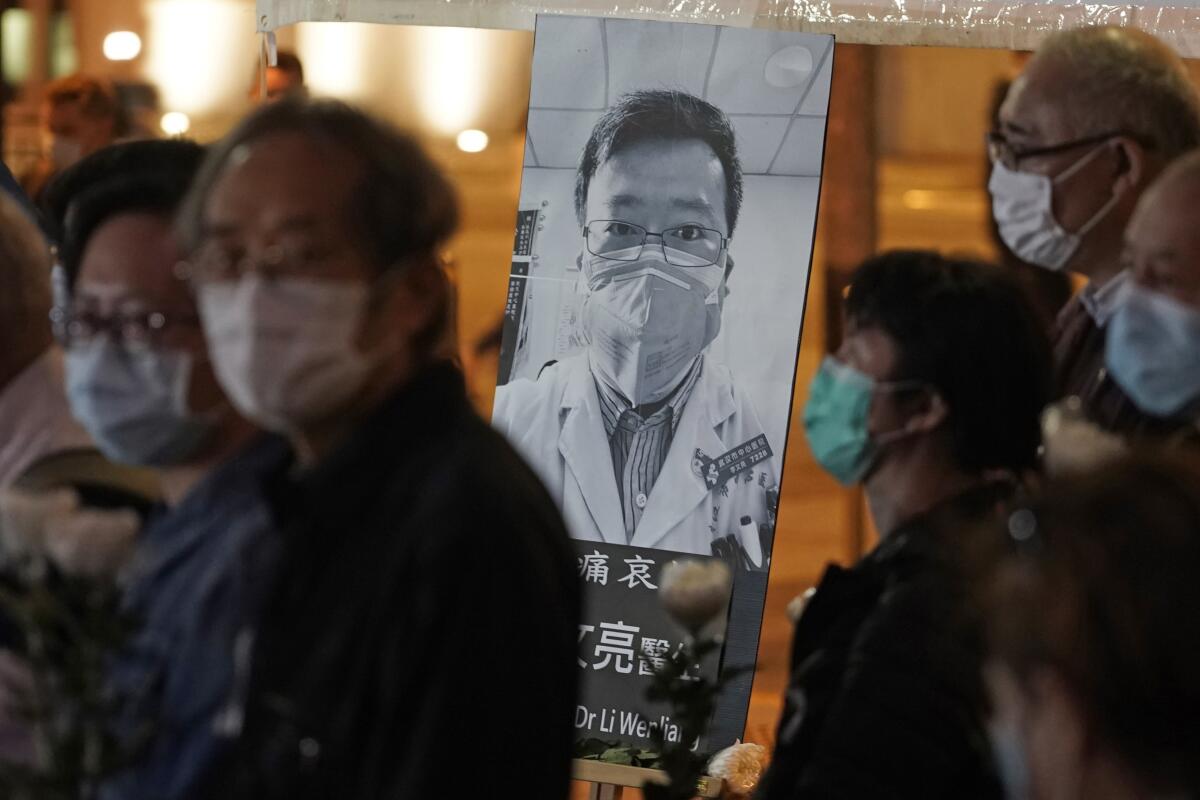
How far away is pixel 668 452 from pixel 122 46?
6.03m

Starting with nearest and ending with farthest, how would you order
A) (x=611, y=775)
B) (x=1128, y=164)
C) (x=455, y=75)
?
(x=1128, y=164) → (x=611, y=775) → (x=455, y=75)

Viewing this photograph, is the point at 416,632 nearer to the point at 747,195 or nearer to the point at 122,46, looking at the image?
the point at 747,195

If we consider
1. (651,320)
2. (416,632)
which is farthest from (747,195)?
(416,632)

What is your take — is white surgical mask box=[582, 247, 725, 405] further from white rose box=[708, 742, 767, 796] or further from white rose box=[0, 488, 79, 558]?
white rose box=[0, 488, 79, 558]

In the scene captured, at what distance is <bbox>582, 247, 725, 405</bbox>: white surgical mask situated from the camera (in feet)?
12.5

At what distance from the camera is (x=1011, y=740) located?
1.41 metres

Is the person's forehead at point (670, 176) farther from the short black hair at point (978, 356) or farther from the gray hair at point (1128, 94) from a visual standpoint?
the short black hair at point (978, 356)

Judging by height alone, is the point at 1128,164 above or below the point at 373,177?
above

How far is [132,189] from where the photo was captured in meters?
2.17

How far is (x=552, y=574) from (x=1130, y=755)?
0.54 m

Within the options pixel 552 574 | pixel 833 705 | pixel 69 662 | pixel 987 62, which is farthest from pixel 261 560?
pixel 987 62

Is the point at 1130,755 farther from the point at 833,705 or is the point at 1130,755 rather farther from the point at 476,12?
the point at 476,12

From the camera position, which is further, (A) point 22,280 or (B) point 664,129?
(B) point 664,129

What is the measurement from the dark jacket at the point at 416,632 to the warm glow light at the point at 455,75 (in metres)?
3.68
